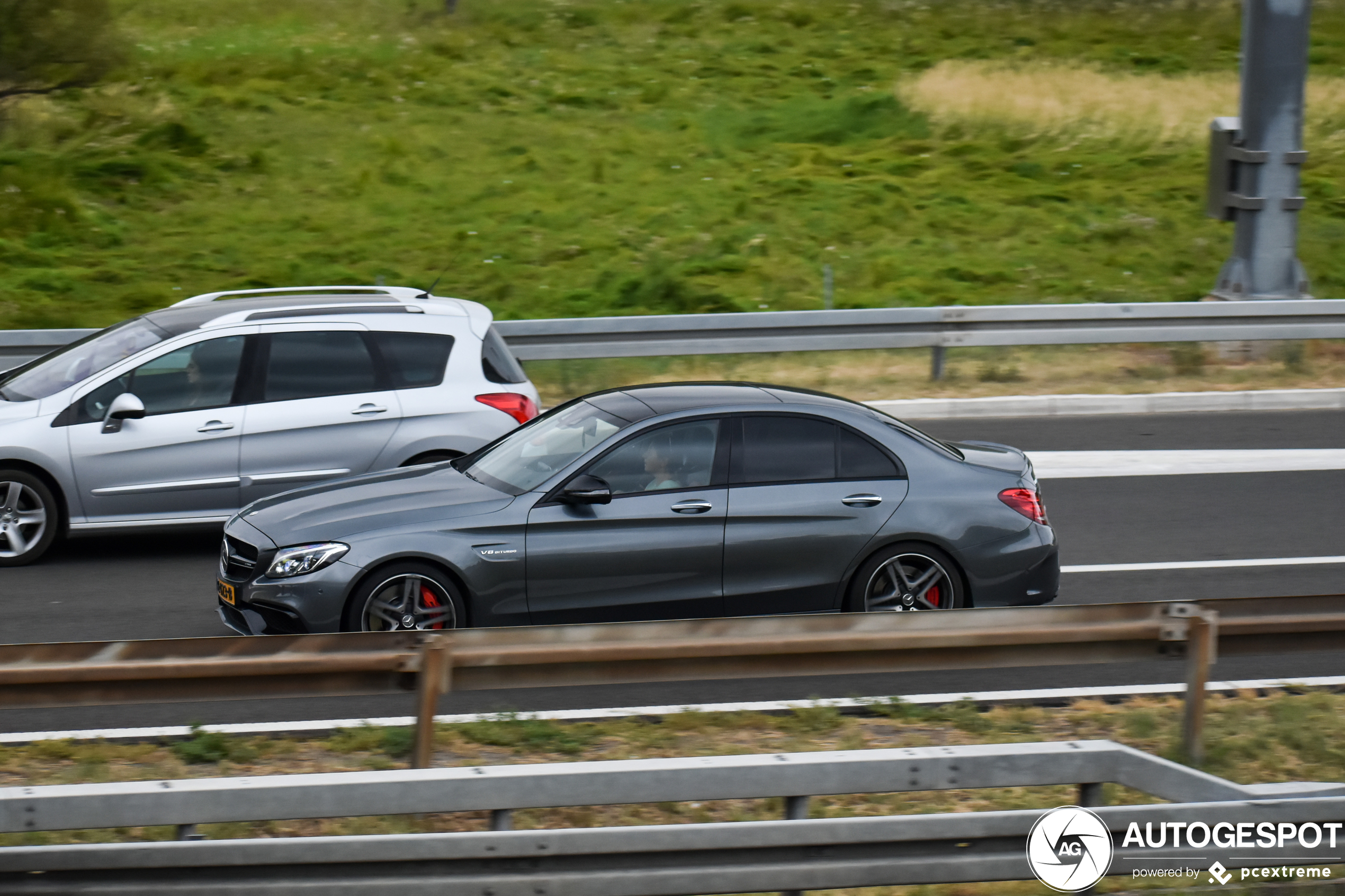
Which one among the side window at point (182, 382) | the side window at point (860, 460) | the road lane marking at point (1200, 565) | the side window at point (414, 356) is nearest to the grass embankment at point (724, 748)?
the side window at point (860, 460)

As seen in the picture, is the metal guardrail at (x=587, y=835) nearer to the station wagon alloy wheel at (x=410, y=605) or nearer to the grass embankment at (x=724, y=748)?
the grass embankment at (x=724, y=748)

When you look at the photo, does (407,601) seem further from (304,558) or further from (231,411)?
(231,411)

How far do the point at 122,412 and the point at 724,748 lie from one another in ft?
16.5

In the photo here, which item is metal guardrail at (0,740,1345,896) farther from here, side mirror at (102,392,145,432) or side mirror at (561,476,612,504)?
side mirror at (102,392,145,432)

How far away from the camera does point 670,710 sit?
23.4 ft

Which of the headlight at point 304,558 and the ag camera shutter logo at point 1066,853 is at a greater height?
the headlight at point 304,558

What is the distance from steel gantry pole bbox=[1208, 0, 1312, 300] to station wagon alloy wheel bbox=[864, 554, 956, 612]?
10.1m

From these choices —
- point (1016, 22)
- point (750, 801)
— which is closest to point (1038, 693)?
point (750, 801)

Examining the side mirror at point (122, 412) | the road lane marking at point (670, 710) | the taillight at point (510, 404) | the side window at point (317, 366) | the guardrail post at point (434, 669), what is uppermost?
the side window at point (317, 366)

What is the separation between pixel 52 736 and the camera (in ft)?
22.1

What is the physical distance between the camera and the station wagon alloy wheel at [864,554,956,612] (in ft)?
26.2

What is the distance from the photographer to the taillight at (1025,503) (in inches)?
321

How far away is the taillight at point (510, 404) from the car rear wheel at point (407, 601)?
8.65 feet

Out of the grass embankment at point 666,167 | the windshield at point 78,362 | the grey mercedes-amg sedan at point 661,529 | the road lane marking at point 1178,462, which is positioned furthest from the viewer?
the grass embankment at point 666,167
